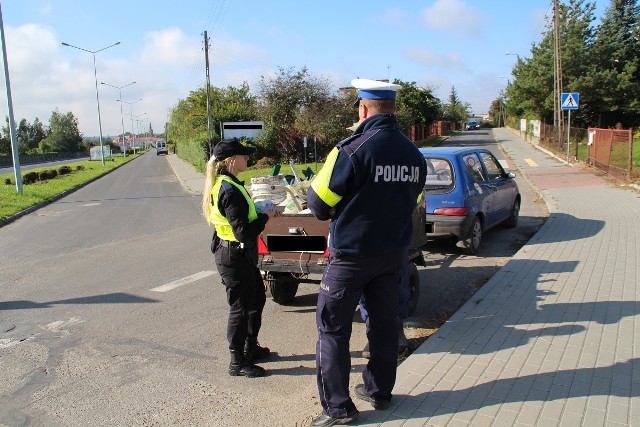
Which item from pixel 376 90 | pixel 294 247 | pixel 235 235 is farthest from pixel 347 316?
pixel 294 247

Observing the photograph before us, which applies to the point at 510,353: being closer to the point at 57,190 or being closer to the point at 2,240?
the point at 2,240

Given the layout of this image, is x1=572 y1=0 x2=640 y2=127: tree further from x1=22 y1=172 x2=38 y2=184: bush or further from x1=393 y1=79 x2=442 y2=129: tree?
x1=22 y1=172 x2=38 y2=184: bush

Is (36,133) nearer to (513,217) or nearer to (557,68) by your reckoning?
(557,68)

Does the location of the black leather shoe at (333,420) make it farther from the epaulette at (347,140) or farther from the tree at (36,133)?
the tree at (36,133)

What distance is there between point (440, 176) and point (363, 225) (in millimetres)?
5581

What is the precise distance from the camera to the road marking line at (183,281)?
22.7 ft

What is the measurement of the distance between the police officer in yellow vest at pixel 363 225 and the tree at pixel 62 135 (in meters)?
118

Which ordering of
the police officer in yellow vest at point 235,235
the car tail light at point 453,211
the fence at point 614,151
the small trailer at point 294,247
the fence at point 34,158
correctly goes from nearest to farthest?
the police officer in yellow vest at point 235,235 < the small trailer at point 294,247 < the car tail light at point 453,211 < the fence at point 614,151 < the fence at point 34,158

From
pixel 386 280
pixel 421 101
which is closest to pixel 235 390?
pixel 386 280

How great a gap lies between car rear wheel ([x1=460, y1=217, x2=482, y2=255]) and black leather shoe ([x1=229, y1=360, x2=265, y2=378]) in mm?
4781

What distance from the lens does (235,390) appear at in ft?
12.9

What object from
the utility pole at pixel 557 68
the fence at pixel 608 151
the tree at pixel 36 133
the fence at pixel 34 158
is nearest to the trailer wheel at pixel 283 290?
the fence at pixel 608 151

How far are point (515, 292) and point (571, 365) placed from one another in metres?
2.00

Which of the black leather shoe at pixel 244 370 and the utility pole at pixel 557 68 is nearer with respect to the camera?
the black leather shoe at pixel 244 370
